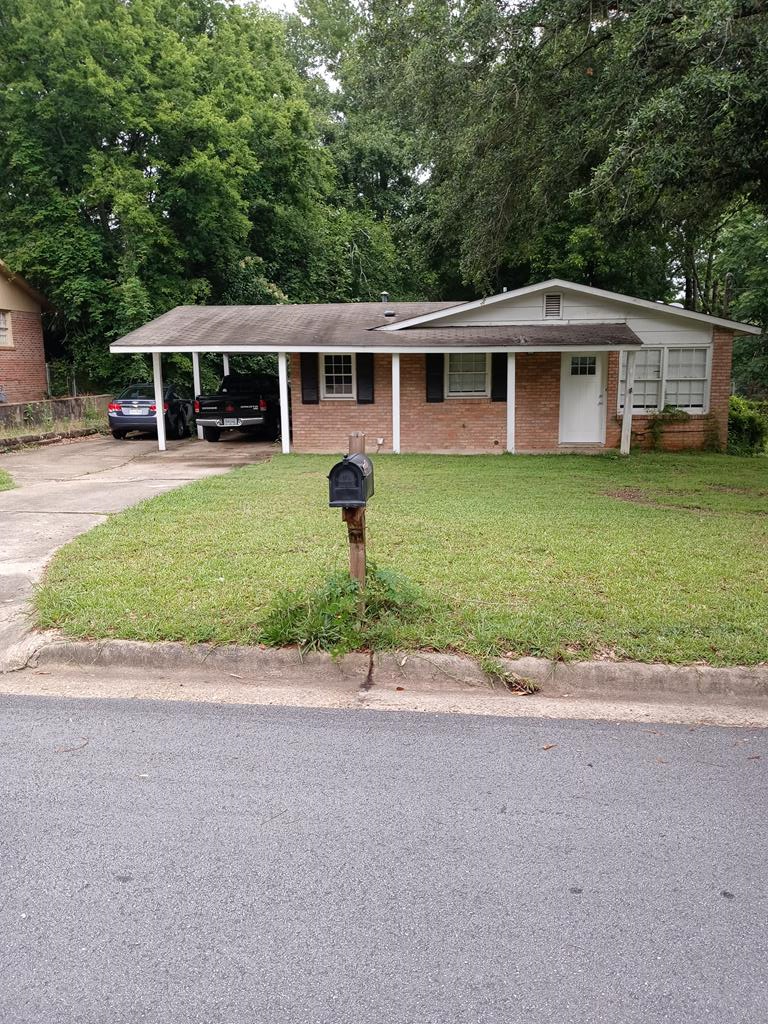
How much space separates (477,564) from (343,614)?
198 centimetres

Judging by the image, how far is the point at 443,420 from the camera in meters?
17.5

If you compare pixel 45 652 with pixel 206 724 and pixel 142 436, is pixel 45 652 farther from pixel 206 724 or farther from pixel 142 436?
pixel 142 436

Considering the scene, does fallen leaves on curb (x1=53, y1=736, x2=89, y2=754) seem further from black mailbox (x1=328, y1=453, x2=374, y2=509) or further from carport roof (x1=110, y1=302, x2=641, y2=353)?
carport roof (x1=110, y1=302, x2=641, y2=353)

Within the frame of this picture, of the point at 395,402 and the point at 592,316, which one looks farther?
the point at 592,316

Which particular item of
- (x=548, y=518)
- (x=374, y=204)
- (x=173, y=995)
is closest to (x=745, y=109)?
(x=548, y=518)

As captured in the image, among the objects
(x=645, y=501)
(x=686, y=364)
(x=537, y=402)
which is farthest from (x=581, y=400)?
(x=645, y=501)

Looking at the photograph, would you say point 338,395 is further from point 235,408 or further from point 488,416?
point 488,416

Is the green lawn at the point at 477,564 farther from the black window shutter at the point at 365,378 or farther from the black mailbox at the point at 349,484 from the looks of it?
the black window shutter at the point at 365,378

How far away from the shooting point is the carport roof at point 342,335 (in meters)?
16.1

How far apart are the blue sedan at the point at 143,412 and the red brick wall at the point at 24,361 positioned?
306 inches

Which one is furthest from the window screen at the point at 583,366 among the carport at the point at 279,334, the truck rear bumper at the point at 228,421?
the truck rear bumper at the point at 228,421

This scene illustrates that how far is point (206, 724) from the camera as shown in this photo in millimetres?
4137

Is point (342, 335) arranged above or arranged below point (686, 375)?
above

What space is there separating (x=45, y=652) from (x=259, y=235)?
89.5ft
